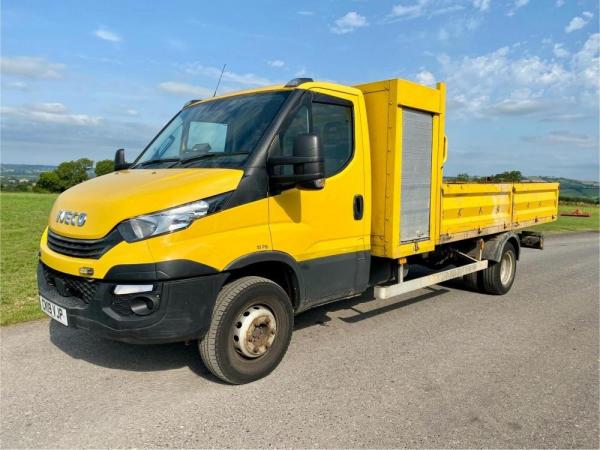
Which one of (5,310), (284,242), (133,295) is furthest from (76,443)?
(5,310)

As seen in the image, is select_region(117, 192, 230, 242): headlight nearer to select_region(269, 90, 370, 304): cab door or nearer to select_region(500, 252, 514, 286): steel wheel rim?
select_region(269, 90, 370, 304): cab door

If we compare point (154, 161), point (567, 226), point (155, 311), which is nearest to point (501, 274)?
point (154, 161)

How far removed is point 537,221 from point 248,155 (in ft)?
21.0

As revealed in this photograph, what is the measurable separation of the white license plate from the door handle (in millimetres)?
2742

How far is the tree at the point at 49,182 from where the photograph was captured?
46.3 metres

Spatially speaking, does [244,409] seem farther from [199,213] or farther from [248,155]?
[248,155]

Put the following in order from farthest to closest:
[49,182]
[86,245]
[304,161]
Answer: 1. [49,182]
2. [304,161]
3. [86,245]

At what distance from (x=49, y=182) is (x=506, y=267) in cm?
4922

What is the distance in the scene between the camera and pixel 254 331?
13.0 ft

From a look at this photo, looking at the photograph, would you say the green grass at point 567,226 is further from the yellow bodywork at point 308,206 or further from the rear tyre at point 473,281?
the yellow bodywork at point 308,206

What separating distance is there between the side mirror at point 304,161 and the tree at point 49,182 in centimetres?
4796

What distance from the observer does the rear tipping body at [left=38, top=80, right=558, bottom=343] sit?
3428 mm

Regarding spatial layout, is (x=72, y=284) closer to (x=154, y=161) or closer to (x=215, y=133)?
(x=154, y=161)

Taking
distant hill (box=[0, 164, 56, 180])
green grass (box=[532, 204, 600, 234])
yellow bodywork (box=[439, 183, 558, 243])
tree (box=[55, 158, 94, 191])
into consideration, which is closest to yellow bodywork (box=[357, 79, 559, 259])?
yellow bodywork (box=[439, 183, 558, 243])
